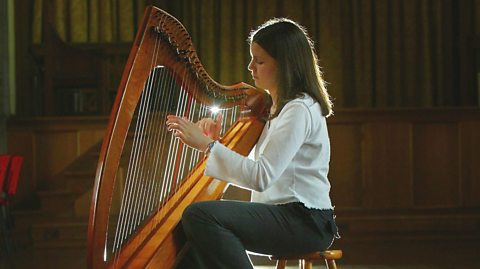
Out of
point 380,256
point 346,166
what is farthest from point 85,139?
point 380,256

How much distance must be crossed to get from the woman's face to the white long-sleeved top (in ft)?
0.37

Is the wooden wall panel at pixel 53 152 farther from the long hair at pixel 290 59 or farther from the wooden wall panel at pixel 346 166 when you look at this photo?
the long hair at pixel 290 59

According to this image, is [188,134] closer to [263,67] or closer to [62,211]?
[263,67]

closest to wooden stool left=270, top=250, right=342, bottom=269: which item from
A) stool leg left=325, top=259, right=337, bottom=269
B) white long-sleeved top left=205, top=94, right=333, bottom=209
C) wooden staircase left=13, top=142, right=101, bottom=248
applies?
stool leg left=325, top=259, right=337, bottom=269

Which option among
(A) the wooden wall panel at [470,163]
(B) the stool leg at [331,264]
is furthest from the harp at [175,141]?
(A) the wooden wall panel at [470,163]

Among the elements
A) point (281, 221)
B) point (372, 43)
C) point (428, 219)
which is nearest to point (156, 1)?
point (372, 43)

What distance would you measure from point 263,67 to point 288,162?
12.4 inches

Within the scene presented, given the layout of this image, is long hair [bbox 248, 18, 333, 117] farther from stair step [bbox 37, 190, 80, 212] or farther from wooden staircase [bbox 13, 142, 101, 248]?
stair step [bbox 37, 190, 80, 212]

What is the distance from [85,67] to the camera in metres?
6.46

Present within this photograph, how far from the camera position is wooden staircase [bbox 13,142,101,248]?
512 cm

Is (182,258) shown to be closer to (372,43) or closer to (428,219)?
(428,219)

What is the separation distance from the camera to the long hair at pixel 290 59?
2053 mm

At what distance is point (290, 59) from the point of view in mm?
2057

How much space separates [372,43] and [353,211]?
2.71 m
